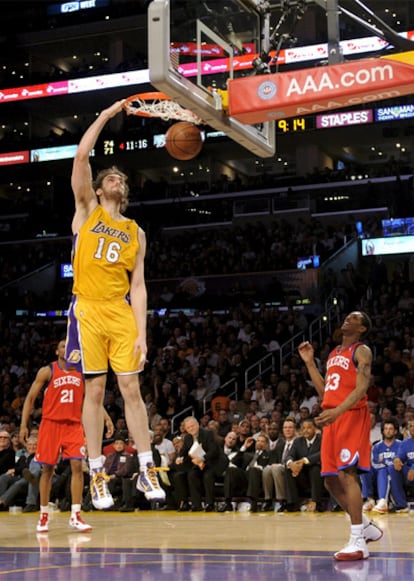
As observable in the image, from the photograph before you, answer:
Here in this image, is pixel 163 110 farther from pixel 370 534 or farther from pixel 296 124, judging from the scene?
pixel 296 124

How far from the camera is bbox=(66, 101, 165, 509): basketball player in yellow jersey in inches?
231

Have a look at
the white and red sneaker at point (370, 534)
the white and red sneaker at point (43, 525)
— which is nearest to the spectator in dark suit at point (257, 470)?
the white and red sneaker at point (43, 525)

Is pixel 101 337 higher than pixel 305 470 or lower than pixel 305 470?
higher

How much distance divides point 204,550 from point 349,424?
61.1 inches

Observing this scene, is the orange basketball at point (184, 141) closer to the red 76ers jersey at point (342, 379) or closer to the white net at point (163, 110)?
the white net at point (163, 110)

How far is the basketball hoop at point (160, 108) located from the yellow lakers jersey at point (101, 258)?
119 centimetres

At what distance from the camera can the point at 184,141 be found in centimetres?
881

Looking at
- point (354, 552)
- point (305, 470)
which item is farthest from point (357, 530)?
point (305, 470)

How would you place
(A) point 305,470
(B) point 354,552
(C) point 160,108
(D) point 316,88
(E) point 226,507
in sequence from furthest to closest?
(E) point 226,507 → (A) point 305,470 → (C) point 160,108 → (D) point 316,88 → (B) point 354,552

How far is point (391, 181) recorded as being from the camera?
27.4 metres

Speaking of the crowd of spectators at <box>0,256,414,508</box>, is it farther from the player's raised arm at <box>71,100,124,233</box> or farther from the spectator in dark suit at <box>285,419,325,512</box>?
the player's raised arm at <box>71,100,124,233</box>

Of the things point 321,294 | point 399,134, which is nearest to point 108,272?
point 321,294

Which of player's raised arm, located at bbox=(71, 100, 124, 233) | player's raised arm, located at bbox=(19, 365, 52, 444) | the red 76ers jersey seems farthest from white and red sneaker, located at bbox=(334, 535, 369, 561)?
player's raised arm, located at bbox=(19, 365, 52, 444)

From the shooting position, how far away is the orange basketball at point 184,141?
872 centimetres
